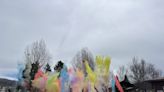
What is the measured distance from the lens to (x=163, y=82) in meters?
42.8

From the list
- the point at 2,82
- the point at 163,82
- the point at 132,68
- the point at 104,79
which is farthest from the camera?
the point at 132,68

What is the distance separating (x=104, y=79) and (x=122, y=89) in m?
1.27

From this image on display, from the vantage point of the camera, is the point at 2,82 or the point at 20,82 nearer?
the point at 20,82

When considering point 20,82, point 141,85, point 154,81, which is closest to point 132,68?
point 141,85

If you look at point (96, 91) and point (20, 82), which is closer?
point (96, 91)

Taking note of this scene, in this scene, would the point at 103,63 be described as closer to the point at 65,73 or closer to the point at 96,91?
the point at 96,91

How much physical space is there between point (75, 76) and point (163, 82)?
25102mm

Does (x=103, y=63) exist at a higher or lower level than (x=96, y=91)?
higher

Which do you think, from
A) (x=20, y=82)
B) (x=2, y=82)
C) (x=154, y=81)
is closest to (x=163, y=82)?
(x=154, y=81)

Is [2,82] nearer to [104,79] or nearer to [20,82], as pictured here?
[20,82]

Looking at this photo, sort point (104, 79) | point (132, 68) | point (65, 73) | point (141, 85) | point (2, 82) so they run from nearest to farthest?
point (104, 79), point (65, 73), point (2, 82), point (141, 85), point (132, 68)

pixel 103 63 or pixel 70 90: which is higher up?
pixel 103 63

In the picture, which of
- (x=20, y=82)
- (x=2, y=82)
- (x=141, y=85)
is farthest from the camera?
(x=141, y=85)

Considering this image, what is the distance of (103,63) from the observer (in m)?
18.6
